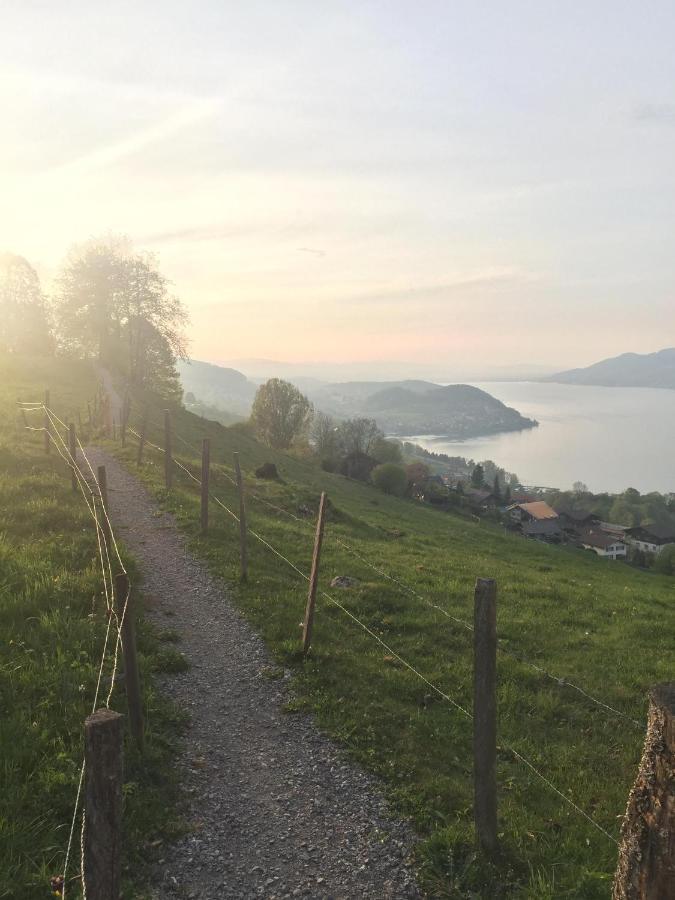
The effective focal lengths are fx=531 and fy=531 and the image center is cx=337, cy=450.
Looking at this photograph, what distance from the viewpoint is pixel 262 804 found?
291 inches

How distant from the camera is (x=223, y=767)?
26.4 feet

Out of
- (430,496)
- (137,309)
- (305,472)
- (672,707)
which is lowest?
(430,496)

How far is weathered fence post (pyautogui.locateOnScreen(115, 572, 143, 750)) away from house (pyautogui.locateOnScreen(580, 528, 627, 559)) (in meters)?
121

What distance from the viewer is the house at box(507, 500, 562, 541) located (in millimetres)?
112581

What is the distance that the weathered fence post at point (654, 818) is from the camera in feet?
11.9

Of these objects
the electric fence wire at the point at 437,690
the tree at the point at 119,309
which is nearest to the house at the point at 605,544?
the tree at the point at 119,309

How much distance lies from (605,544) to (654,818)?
418ft

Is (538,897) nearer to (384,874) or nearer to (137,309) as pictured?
(384,874)

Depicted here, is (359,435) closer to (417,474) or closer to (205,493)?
(417,474)

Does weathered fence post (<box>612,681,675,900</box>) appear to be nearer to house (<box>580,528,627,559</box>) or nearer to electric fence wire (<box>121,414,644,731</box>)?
electric fence wire (<box>121,414,644,731</box>)

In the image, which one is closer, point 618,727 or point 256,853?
point 256,853

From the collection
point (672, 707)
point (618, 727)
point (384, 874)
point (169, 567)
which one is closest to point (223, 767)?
point (384, 874)

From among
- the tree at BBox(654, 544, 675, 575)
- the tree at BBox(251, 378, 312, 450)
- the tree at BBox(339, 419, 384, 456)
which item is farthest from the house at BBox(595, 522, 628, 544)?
the tree at BBox(251, 378, 312, 450)

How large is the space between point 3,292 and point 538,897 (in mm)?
77768
